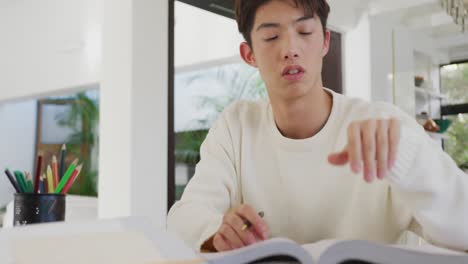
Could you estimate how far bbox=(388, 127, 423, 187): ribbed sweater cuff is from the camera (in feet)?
1.67

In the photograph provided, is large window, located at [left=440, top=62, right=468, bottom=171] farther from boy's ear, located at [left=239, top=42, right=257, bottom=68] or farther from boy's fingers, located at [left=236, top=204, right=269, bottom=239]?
boy's fingers, located at [left=236, top=204, right=269, bottom=239]

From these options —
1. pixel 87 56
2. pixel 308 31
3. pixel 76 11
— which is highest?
pixel 76 11

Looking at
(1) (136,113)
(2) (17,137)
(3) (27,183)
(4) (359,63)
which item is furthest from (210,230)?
(2) (17,137)

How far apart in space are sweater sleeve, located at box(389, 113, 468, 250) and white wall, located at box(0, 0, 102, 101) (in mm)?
3609

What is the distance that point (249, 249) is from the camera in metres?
0.43

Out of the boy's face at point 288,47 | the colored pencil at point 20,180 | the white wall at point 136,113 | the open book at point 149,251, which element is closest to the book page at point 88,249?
the open book at point 149,251

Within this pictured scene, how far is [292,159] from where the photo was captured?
2.55 ft

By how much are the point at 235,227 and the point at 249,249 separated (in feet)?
0.50

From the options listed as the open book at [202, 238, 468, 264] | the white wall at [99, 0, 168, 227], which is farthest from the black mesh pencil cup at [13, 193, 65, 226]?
the white wall at [99, 0, 168, 227]

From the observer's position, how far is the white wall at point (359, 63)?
10.8 feet

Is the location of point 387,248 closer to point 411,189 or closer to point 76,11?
point 411,189

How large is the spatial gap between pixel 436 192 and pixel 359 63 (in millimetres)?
2867

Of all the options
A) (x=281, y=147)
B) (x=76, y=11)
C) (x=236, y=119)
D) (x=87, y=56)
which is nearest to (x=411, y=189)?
(x=281, y=147)

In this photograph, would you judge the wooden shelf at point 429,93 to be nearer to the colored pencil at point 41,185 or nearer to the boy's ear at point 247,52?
the boy's ear at point 247,52
